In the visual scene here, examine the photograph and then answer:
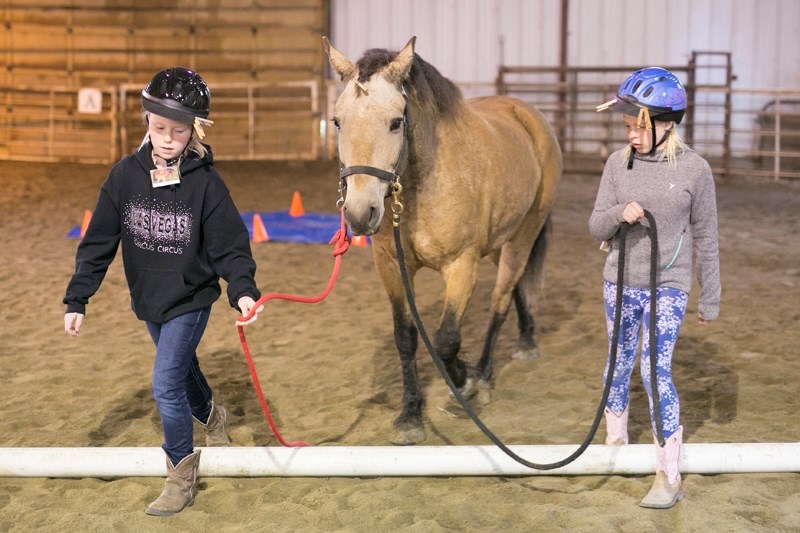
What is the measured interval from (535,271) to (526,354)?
1.82 feet

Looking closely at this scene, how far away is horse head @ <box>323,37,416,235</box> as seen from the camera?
343 centimetres

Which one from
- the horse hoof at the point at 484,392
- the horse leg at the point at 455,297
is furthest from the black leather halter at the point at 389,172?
the horse hoof at the point at 484,392

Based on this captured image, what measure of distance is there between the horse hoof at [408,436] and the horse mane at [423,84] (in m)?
1.45

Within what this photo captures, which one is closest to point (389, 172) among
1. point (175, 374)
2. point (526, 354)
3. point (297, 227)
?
point (175, 374)

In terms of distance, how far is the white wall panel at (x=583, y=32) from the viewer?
17.0 m

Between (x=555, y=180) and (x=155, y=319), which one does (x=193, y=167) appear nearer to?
(x=155, y=319)

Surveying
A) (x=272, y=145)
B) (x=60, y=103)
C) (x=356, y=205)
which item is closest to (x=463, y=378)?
(x=356, y=205)

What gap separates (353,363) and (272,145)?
541 inches

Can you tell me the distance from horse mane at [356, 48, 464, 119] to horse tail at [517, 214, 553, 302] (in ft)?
4.83

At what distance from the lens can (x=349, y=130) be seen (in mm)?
3539

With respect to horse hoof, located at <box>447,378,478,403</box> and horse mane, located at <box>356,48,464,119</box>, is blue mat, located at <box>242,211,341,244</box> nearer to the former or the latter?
horse hoof, located at <box>447,378,478,403</box>

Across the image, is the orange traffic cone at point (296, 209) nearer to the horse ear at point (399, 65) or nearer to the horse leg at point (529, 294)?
the horse leg at point (529, 294)

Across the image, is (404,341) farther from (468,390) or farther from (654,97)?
(654,97)

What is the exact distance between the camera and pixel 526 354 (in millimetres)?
5426
